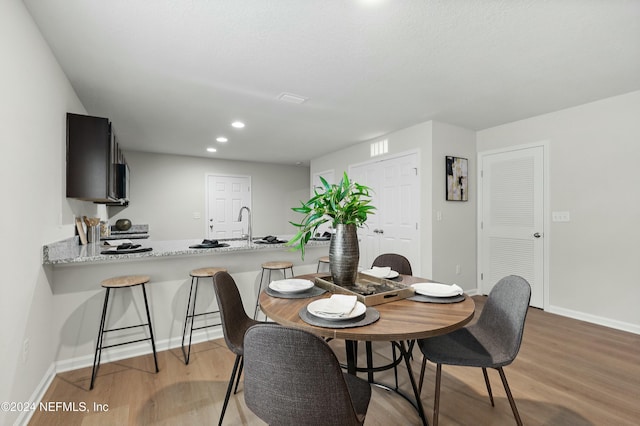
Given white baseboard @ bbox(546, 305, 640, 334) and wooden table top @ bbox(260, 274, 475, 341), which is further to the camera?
white baseboard @ bbox(546, 305, 640, 334)

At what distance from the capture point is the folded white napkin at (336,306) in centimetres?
126

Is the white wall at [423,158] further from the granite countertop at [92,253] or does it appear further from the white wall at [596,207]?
the granite countertop at [92,253]

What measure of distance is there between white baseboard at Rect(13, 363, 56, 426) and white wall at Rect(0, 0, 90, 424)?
0.14 ft

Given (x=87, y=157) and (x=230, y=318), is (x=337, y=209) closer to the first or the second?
(x=230, y=318)

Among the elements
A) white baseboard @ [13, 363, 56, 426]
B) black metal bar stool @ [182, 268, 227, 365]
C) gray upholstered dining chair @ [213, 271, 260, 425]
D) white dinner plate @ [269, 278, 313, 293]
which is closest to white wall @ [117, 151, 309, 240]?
black metal bar stool @ [182, 268, 227, 365]

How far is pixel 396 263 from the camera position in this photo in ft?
8.13

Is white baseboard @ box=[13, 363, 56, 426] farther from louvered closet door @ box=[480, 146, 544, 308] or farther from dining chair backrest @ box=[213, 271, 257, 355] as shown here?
louvered closet door @ box=[480, 146, 544, 308]

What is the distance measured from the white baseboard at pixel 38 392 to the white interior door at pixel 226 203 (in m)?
4.38

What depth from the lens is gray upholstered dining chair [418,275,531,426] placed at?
1475 millimetres

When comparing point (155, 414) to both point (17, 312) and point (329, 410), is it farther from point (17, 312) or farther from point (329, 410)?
point (329, 410)

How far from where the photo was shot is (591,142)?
10.8 feet

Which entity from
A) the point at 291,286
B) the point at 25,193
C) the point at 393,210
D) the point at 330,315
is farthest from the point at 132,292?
the point at 393,210

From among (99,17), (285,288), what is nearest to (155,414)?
(285,288)

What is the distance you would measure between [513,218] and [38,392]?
4.86m
